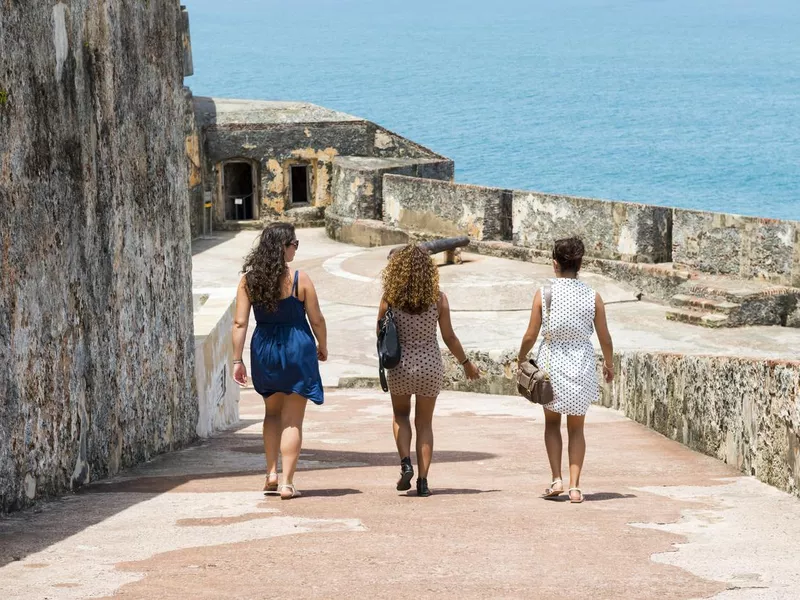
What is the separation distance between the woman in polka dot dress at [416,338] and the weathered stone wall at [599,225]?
15.7 m

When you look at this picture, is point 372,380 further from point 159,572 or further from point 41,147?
point 159,572

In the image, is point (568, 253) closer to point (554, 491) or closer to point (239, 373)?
point (554, 491)

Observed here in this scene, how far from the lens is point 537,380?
279 inches

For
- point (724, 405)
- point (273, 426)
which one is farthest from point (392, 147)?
point (273, 426)

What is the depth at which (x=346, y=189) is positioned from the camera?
1130 inches

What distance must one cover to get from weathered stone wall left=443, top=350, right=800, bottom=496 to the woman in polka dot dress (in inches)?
65.7

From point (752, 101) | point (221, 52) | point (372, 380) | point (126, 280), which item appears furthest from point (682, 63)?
point (126, 280)

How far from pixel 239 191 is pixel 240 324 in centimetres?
2416

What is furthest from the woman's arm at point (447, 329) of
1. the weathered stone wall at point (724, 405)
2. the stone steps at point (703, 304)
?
the stone steps at point (703, 304)

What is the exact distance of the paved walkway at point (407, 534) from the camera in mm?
4996

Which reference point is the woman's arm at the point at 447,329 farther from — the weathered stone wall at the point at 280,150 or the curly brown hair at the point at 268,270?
the weathered stone wall at the point at 280,150

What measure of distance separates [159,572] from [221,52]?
491ft

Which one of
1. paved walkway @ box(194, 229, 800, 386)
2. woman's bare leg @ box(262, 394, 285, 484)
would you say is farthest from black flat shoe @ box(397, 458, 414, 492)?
paved walkway @ box(194, 229, 800, 386)

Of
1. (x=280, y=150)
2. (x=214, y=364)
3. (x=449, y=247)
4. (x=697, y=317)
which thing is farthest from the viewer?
(x=280, y=150)
